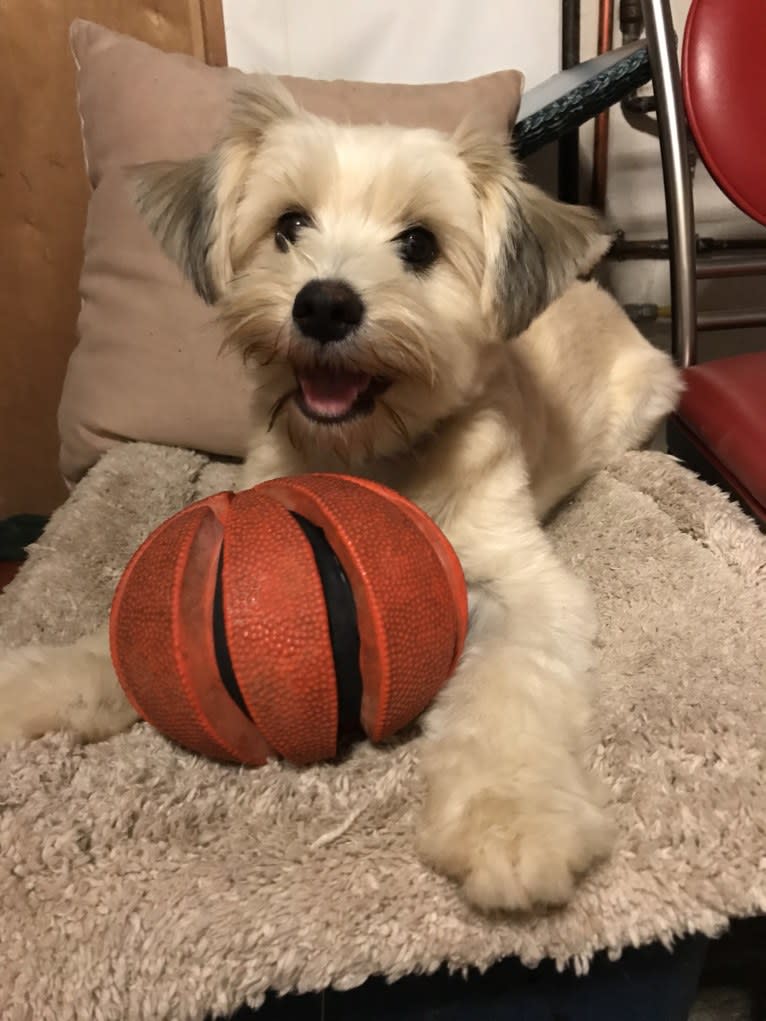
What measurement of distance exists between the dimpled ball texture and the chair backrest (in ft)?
5.31

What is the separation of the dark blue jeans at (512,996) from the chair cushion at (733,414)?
2.95 feet

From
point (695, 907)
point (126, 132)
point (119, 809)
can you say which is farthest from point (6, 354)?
point (695, 907)

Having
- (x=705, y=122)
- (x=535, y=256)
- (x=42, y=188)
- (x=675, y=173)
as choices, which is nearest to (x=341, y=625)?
(x=535, y=256)

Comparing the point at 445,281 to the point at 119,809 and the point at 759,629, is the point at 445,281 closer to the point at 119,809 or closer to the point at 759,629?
the point at 759,629

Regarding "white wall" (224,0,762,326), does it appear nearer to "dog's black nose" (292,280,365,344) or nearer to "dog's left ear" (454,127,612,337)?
"dog's left ear" (454,127,612,337)

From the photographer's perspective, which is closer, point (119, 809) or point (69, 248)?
point (119, 809)

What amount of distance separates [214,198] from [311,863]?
3.56 ft

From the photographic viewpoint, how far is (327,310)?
1117 mm

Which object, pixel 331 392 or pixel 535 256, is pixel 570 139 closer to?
pixel 535 256

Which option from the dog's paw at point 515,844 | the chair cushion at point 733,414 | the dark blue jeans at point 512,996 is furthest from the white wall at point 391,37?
the dark blue jeans at point 512,996

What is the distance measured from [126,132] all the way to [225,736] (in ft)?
5.24

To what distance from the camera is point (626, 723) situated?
109 centimetres

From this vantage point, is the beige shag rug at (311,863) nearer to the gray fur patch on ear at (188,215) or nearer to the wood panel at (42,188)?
the gray fur patch on ear at (188,215)

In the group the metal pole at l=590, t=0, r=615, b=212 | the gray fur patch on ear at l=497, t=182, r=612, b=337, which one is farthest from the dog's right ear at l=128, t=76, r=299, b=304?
the metal pole at l=590, t=0, r=615, b=212
